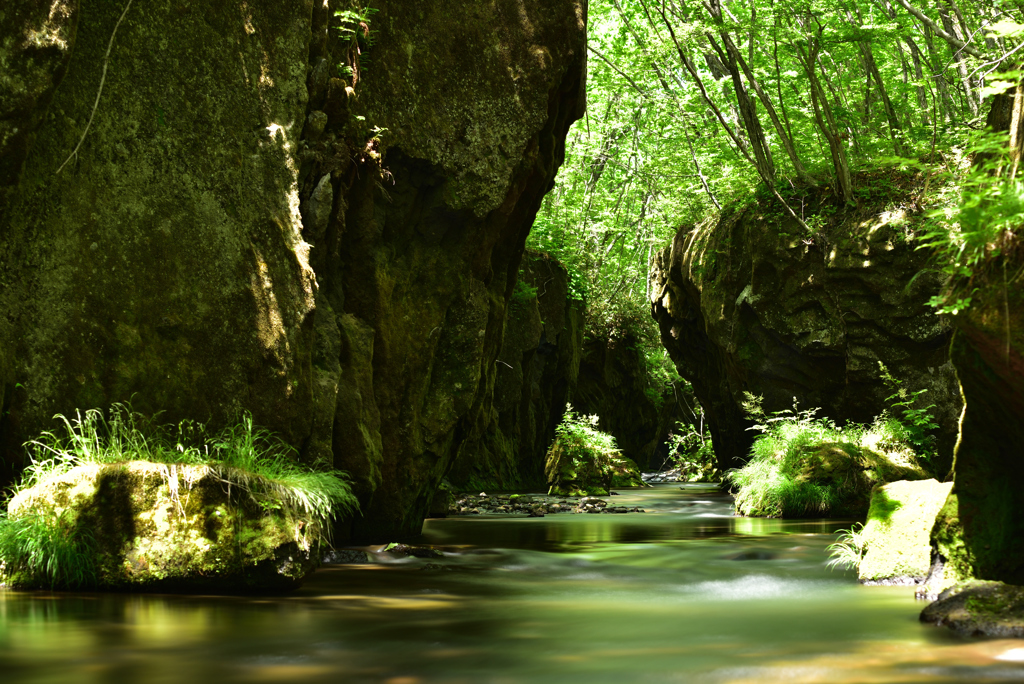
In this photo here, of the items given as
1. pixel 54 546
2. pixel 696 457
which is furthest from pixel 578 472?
pixel 54 546

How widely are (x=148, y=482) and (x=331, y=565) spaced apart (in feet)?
7.68

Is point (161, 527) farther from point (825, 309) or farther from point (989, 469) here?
point (825, 309)

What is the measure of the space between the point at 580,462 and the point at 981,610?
50.1 feet

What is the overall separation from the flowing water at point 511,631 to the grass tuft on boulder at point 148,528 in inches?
8.2

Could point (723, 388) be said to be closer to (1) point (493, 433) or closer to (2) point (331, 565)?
(1) point (493, 433)

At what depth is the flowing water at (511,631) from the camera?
163 inches

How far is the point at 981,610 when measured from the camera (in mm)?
4707

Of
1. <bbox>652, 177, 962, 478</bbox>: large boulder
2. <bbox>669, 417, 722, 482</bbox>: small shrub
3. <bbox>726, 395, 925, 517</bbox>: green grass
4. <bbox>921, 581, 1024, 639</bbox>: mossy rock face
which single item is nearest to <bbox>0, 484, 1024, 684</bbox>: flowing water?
<bbox>921, 581, 1024, 639</bbox>: mossy rock face

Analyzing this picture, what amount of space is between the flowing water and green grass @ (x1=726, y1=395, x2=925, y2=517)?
5.77m

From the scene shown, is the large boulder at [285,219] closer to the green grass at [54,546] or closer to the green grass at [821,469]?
the green grass at [54,546]

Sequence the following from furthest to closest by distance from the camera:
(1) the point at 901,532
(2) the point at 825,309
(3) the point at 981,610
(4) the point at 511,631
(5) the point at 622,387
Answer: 1. (5) the point at 622,387
2. (2) the point at 825,309
3. (1) the point at 901,532
4. (4) the point at 511,631
5. (3) the point at 981,610

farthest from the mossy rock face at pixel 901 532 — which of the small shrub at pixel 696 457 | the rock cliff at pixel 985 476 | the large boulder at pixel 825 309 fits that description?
the small shrub at pixel 696 457

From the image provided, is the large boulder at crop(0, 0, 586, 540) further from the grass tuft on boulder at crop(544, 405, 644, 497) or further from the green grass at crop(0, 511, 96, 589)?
the grass tuft on boulder at crop(544, 405, 644, 497)

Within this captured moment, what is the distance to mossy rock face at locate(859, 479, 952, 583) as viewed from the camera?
269 inches
